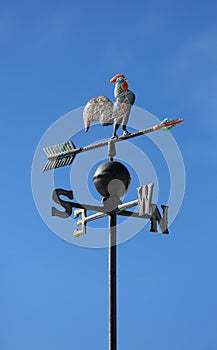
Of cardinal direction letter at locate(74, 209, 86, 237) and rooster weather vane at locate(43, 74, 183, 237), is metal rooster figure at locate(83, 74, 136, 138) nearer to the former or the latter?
rooster weather vane at locate(43, 74, 183, 237)

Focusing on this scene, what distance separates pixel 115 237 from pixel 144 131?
118 centimetres

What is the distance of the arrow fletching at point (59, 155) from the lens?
7480mm

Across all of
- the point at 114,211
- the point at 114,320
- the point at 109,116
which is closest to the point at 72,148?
the point at 109,116

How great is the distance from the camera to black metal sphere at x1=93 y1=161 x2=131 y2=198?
265 inches

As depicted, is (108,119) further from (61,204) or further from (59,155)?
(61,204)

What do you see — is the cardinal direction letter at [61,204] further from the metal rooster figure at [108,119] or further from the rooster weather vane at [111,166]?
the metal rooster figure at [108,119]

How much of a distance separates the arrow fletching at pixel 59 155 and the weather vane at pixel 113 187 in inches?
0.4

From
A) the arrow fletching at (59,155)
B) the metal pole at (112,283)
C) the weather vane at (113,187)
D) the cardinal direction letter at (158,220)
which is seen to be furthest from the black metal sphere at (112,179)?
the arrow fletching at (59,155)

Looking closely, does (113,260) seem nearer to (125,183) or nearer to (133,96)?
(125,183)

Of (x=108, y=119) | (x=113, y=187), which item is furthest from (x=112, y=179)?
(x=108, y=119)

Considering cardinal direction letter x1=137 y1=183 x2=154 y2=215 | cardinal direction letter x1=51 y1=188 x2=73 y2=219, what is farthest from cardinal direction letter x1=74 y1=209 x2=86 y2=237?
cardinal direction letter x1=137 y1=183 x2=154 y2=215

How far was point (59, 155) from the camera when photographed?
756 cm

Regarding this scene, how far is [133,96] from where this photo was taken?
725 centimetres

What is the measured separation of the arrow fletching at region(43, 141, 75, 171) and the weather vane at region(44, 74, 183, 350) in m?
0.01
